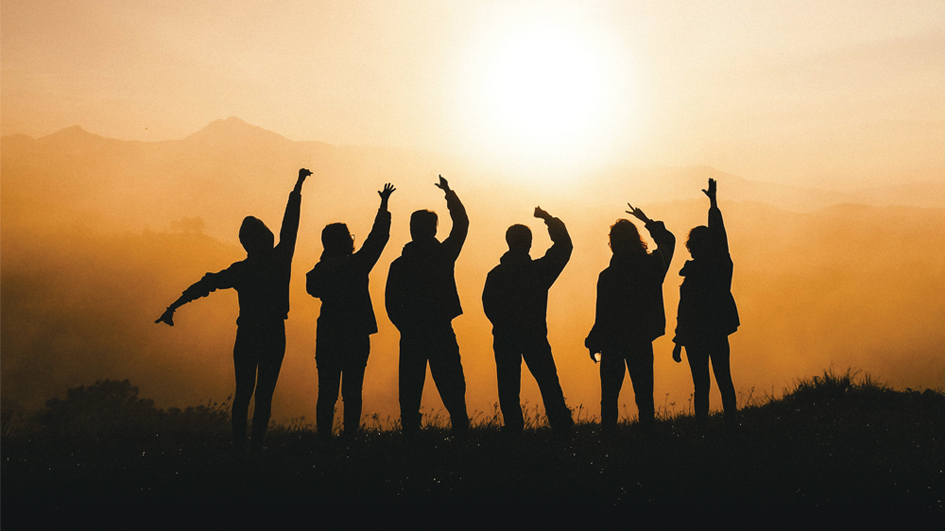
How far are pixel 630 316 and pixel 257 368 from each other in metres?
4.55

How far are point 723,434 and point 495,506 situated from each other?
4.23m

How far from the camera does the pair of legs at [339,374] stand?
22.7 feet

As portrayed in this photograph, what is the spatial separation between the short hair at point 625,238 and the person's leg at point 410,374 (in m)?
2.72

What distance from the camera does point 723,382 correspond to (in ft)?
25.5

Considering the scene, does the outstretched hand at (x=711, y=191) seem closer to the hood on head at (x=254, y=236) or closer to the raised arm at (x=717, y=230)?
the raised arm at (x=717, y=230)

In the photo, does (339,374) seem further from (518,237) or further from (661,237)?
(661,237)

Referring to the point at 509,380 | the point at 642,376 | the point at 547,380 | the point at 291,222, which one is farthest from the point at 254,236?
the point at 642,376

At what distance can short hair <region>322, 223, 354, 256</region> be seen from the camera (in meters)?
7.01

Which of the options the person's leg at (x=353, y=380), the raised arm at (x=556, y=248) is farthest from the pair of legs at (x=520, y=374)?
the person's leg at (x=353, y=380)

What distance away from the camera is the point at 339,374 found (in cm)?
700

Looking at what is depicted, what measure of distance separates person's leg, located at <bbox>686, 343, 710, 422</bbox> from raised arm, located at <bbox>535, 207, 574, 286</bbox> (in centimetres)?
220

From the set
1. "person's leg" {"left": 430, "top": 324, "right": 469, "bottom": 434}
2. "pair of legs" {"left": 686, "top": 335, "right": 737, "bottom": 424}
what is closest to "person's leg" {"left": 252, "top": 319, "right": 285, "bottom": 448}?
"person's leg" {"left": 430, "top": 324, "right": 469, "bottom": 434}

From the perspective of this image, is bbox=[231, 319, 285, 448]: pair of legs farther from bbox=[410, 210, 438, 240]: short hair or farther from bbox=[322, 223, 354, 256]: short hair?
bbox=[410, 210, 438, 240]: short hair

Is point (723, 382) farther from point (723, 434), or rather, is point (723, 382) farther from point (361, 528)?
point (361, 528)
